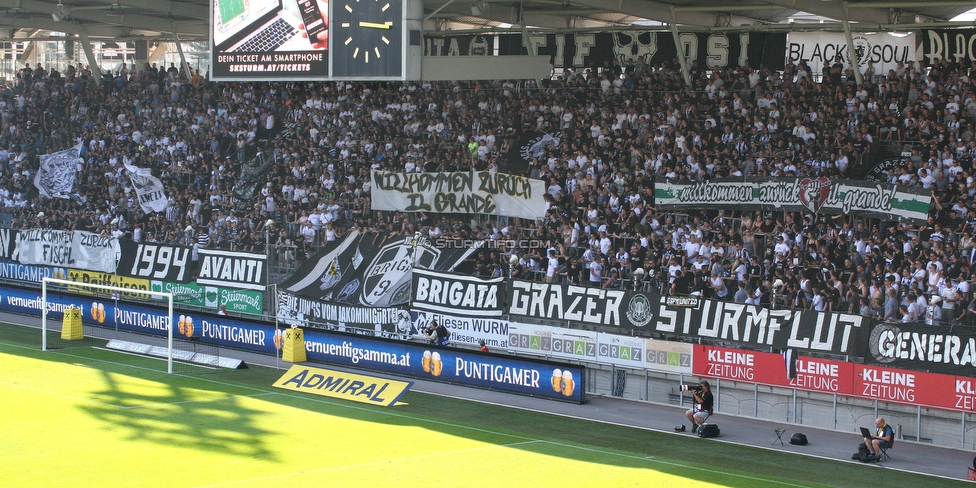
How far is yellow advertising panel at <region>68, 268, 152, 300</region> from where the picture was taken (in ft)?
112

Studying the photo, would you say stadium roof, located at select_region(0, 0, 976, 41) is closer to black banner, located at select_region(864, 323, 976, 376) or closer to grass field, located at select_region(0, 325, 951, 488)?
grass field, located at select_region(0, 325, 951, 488)

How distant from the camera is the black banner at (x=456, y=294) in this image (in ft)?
85.7

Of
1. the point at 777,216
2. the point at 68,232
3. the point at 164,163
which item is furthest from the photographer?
the point at 164,163

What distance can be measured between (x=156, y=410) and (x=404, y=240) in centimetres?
796

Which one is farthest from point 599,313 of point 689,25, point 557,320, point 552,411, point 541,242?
point 689,25

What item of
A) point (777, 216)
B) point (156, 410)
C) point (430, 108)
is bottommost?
point (156, 410)

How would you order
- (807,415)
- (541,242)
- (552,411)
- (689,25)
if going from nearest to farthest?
(807,415) < (552,411) < (541,242) < (689,25)

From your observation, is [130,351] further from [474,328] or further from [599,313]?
[599,313]

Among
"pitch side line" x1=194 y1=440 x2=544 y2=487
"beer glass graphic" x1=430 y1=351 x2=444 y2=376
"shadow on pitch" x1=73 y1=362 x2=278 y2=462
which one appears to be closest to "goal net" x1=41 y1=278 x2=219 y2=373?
"shadow on pitch" x1=73 y1=362 x2=278 y2=462

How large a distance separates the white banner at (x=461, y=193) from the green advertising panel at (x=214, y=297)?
4.61 meters

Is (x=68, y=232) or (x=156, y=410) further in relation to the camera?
(x=68, y=232)

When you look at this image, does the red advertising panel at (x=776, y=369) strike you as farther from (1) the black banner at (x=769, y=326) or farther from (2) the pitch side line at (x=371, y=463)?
(2) the pitch side line at (x=371, y=463)

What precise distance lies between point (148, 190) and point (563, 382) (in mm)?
→ 20838

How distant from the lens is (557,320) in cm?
2519
